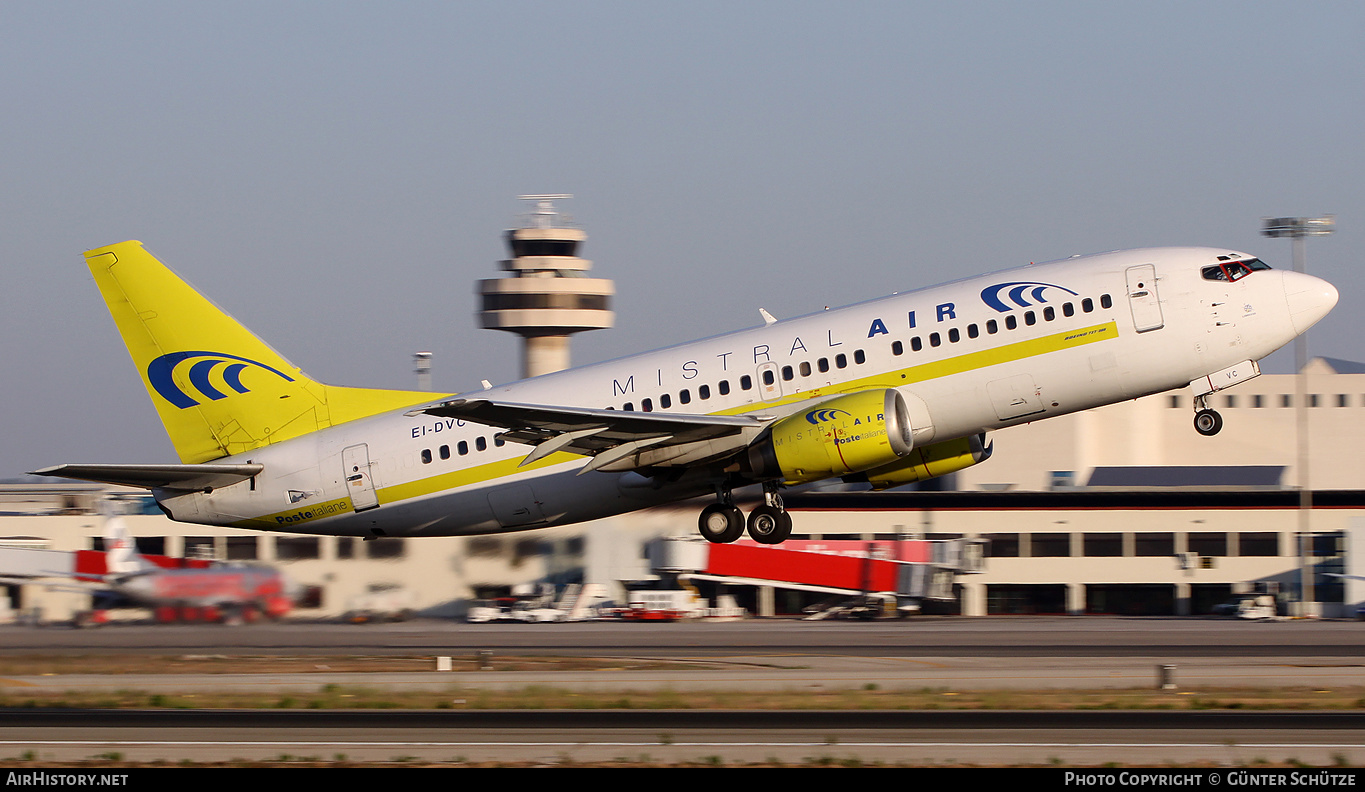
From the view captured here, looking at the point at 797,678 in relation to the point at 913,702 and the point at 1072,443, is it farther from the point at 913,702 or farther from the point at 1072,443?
the point at 1072,443

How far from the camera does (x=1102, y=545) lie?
75.8 m

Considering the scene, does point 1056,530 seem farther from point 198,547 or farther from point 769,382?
point 769,382

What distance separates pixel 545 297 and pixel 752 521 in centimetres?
8328

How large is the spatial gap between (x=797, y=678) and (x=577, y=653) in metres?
8.71

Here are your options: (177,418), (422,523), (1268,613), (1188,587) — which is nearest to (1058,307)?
(422,523)

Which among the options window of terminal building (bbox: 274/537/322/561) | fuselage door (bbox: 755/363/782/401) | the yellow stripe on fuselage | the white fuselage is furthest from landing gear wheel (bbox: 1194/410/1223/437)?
window of terminal building (bbox: 274/537/322/561)

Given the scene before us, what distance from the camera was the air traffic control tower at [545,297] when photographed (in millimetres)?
112938

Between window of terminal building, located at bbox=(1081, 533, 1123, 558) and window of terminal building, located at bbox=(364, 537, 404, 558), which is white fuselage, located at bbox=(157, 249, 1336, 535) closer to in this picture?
window of terminal building, located at bbox=(364, 537, 404, 558)

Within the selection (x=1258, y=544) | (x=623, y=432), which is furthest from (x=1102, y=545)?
(x=623, y=432)

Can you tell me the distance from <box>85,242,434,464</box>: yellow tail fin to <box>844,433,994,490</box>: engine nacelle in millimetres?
11008

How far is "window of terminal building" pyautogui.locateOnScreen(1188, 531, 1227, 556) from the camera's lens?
7475 cm

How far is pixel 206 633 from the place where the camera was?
38.4 metres

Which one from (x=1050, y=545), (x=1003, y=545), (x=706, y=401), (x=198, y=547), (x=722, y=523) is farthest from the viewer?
(x=1050, y=545)

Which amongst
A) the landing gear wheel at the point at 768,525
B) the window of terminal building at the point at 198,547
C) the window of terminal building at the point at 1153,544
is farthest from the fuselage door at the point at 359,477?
the window of terminal building at the point at 1153,544
